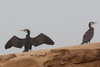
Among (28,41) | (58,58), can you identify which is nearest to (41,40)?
(28,41)

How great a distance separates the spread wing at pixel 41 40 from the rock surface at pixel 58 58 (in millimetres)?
1170

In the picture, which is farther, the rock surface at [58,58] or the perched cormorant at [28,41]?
the perched cormorant at [28,41]

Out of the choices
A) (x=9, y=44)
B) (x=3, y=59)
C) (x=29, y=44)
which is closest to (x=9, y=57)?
(x=3, y=59)

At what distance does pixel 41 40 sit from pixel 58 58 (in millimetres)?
1381

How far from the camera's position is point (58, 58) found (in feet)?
9.65

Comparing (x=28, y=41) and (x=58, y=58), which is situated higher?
(x=28, y=41)

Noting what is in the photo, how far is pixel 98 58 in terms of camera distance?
3.04 meters

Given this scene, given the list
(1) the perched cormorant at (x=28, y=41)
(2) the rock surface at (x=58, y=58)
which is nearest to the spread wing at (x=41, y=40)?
(1) the perched cormorant at (x=28, y=41)

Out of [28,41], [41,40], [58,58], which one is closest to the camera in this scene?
[58,58]

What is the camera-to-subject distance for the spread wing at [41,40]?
422 cm

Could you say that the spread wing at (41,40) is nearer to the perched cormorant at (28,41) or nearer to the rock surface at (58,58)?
the perched cormorant at (28,41)

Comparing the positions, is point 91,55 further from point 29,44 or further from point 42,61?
point 29,44

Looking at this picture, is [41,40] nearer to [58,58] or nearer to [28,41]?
[28,41]

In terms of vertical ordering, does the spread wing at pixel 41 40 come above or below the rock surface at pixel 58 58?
above
